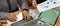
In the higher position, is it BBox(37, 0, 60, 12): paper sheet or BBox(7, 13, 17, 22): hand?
BBox(37, 0, 60, 12): paper sheet

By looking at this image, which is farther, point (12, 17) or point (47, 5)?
point (47, 5)

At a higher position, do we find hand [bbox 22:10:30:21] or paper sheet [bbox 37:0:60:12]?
paper sheet [bbox 37:0:60:12]

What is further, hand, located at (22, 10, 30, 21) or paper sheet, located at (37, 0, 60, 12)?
paper sheet, located at (37, 0, 60, 12)

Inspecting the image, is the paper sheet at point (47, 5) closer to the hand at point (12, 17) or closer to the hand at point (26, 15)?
the hand at point (26, 15)

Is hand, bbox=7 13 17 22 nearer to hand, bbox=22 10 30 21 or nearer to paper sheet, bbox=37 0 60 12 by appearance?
hand, bbox=22 10 30 21

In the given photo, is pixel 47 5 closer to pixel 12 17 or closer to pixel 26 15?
pixel 26 15

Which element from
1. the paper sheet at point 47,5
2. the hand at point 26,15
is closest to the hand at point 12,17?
the hand at point 26,15

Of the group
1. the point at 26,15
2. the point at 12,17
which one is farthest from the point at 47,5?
the point at 12,17

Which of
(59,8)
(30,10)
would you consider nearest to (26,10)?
(30,10)

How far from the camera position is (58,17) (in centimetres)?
140

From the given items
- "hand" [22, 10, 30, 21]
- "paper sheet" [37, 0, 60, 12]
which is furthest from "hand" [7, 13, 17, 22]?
"paper sheet" [37, 0, 60, 12]

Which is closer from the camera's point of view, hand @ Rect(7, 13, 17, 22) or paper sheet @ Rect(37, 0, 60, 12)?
hand @ Rect(7, 13, 17, 22)

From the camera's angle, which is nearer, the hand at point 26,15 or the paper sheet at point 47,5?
the hand at point 26,15

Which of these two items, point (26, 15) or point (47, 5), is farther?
point (47, 5)
